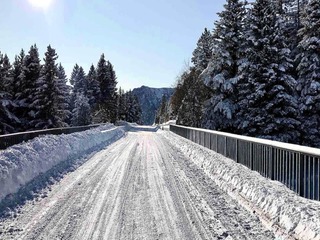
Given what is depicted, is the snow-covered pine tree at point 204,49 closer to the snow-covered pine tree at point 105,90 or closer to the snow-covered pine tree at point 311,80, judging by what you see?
the snow-covered pine tree at point 311,80

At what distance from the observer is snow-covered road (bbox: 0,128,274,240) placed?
513 cm

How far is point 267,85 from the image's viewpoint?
2288 centimetres

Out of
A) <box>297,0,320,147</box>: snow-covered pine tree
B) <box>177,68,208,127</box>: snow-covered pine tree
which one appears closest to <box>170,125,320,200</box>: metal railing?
<box>297,0,320,147</box>: snow-covered pine tree

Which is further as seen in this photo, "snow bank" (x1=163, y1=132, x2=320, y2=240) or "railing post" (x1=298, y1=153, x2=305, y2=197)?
"railing post" (x1=298, y1=153, x2=305, y2=197)

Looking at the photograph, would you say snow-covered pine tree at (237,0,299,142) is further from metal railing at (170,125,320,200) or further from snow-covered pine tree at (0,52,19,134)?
snow-covered pine tree at (0,52,19,134)

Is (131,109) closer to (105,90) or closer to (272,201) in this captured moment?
(105,90)

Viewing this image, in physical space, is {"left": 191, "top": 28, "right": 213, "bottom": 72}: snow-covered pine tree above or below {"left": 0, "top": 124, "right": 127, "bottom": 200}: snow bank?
above

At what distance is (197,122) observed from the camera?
36156 millimetres

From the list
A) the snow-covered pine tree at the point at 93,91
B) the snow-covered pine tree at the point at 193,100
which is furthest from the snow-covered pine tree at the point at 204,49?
the snow-covered pine tree at the point at 93,91

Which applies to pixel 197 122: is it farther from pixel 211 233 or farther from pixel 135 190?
pixel 211 233

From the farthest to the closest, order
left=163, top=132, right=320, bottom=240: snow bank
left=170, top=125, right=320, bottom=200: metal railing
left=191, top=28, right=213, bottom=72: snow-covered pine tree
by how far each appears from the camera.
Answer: left=191, top=28, right=213, bottom=72: snow-covered pine tree, left=170, top=125, right=320, bottom=200: metal railing, left=163, top=132, right=320, bottom=240: snow bank

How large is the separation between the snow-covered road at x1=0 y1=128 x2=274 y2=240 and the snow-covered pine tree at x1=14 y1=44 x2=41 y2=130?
30.6 m

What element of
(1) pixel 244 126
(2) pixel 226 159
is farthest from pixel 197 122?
(2) pixel 226 159

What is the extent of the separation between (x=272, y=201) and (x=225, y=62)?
22700 millimetres
